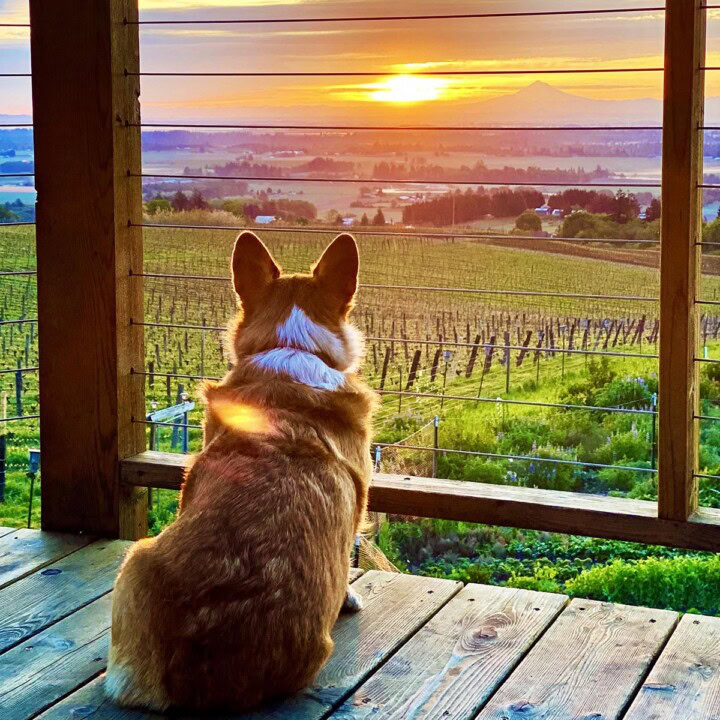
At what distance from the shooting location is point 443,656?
2275mm

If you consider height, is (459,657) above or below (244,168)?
below

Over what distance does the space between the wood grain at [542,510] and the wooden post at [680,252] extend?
0.18 feet

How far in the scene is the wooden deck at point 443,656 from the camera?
6.68 feet

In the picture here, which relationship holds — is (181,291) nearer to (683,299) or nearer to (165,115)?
(165,115)

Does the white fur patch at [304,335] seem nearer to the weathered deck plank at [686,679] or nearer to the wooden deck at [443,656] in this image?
the wooden deck at [443,656]

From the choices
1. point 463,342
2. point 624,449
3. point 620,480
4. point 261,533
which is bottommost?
point 620,480

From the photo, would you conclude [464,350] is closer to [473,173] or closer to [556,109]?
[473,173]

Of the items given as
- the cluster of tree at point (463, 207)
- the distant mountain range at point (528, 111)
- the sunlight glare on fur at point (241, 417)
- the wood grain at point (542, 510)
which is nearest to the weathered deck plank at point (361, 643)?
the wood grain at point (542, 510)

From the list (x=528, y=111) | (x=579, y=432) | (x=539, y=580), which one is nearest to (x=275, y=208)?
(x=528, y=111)

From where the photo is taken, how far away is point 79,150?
9.70ft

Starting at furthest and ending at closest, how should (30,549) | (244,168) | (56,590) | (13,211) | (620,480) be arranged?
(620,480)
(244,168)
(13,211)
(30,549)
(56,590)

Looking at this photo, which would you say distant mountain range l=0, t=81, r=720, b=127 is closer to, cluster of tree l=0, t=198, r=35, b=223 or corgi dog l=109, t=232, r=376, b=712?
cluster of tree l=0, t=198, r=35, b=223

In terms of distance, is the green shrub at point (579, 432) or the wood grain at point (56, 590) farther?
the green shrub at point (579, 432)

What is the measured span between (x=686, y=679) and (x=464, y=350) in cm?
301
